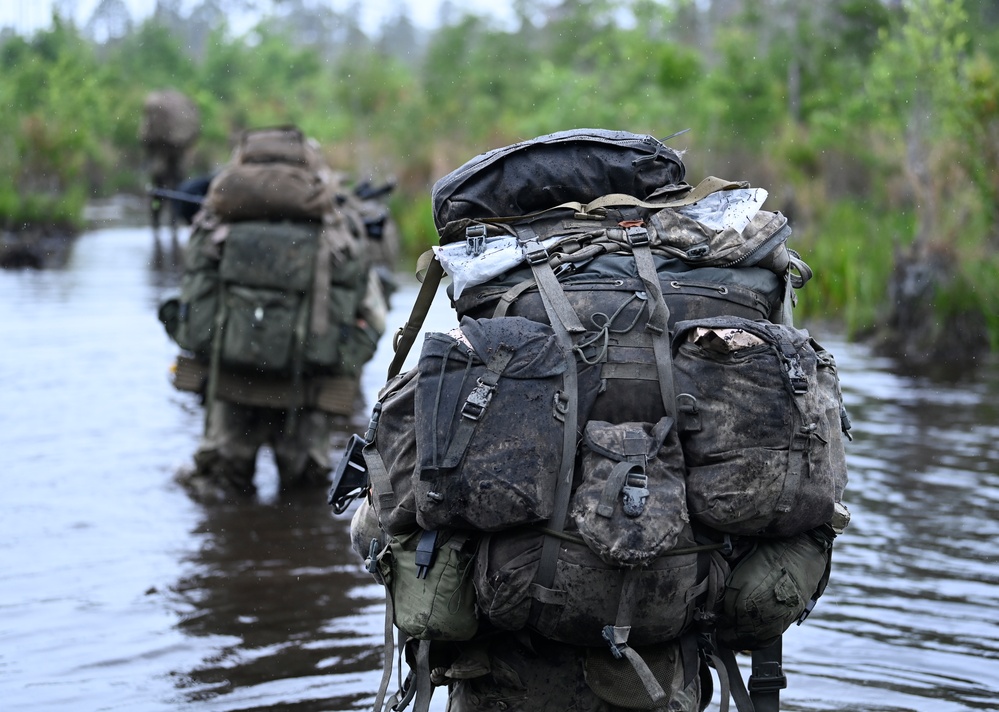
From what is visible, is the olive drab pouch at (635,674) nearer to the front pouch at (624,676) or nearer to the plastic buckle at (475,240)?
the front pouch at (624,676)

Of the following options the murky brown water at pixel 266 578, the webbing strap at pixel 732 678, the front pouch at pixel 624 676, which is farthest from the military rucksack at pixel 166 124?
the front pouch at pixel 624 676

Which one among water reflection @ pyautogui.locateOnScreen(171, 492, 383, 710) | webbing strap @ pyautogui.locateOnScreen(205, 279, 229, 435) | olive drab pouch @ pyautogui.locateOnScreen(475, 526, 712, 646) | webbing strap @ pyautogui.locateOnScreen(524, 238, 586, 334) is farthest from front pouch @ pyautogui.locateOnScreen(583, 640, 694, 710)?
webbing strap @ pyautogui.locateOnScreen(205, 279, 229, 435)

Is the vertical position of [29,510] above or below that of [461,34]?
below

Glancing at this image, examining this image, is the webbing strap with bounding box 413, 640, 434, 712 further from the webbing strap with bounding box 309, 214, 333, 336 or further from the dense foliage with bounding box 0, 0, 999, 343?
the dense foliage with bounding box 0, 0, 999, 343

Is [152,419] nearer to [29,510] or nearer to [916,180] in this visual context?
[29,510]

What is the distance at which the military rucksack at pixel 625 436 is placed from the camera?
2.93 m

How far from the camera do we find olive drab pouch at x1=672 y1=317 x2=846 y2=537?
9.75 feet

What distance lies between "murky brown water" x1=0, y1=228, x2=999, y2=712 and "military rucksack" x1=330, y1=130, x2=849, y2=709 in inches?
76.1

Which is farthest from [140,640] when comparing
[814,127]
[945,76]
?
[814,127]

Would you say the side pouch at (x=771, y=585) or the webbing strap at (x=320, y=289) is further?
the webbing strap at (x=320, y=289)

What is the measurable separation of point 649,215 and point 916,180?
37.5 feet

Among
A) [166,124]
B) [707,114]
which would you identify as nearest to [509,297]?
[707,114]

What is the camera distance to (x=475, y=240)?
3.32 metres

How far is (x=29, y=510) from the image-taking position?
24.3ft
